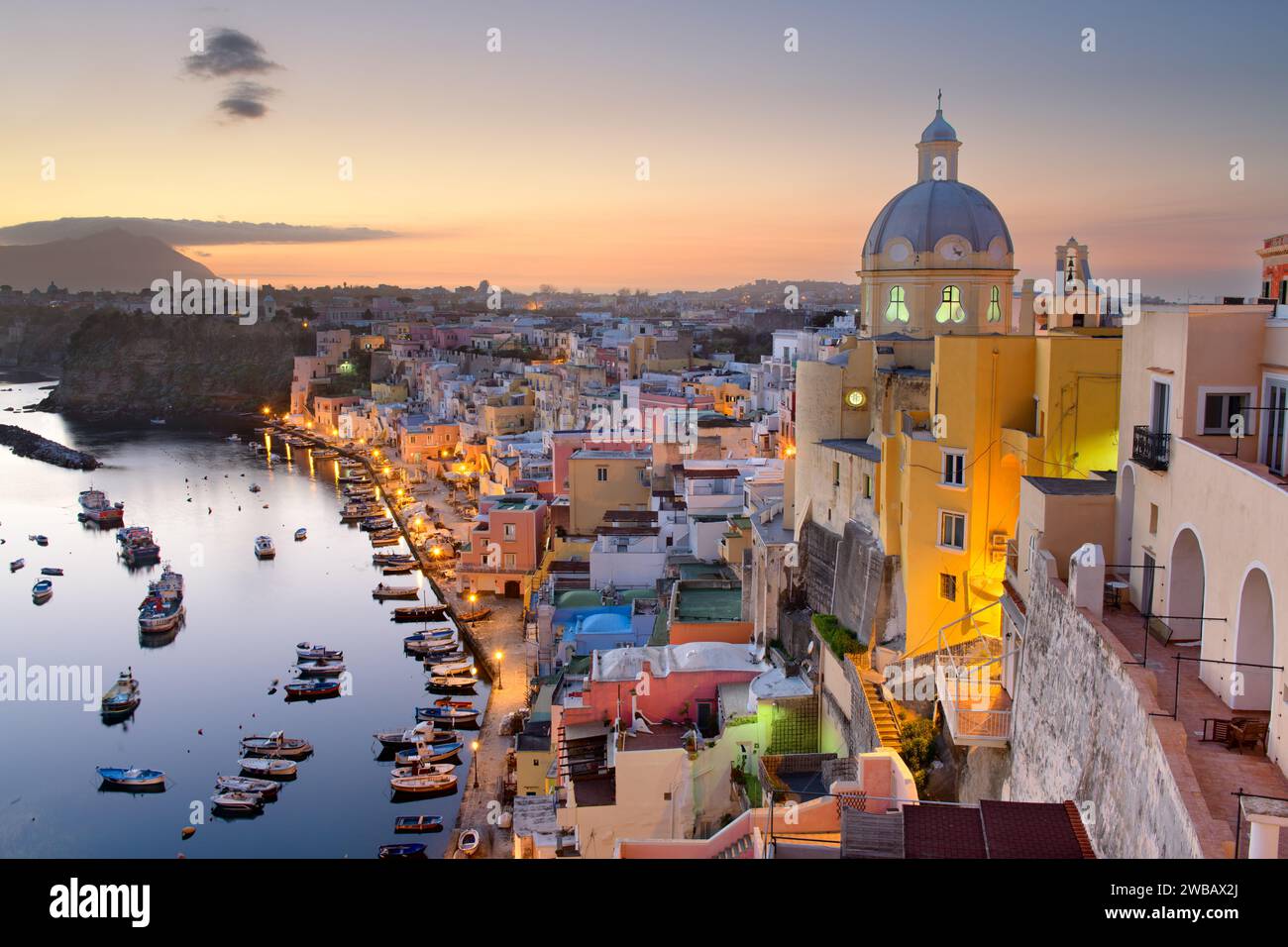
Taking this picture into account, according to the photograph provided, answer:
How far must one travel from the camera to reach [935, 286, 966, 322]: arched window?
9.13m

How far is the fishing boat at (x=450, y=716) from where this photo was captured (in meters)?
13.2

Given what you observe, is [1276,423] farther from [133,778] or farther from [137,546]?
[137,546]

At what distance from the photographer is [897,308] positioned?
30.5ft

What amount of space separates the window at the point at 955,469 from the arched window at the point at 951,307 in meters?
3.04

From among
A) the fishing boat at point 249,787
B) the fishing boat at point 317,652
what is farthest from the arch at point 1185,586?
the fishing boat at point 317,652

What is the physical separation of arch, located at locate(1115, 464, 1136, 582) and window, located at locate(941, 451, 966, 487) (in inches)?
63.8

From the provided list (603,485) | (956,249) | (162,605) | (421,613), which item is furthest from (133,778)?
(956,249)

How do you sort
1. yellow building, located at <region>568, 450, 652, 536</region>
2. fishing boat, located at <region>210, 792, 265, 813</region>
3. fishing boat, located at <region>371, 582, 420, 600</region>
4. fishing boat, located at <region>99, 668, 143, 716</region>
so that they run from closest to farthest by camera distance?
fishing boat, located at <region>210, 792, 265, 813</region>, fishing boat, located at <region>99, 668, 143, 716</region>, yellow building, located at <region>568, 450, 652, 536</region>, fishing boat, located at <region>371, 582, 420, 600</region>

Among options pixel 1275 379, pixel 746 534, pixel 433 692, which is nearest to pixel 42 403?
pixel 433 692

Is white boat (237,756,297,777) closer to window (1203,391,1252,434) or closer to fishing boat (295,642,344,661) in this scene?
fishing boat (295,642,344,661)

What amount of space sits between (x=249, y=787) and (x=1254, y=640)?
1071cm

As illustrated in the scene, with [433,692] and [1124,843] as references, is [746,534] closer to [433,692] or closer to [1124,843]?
[433,692]

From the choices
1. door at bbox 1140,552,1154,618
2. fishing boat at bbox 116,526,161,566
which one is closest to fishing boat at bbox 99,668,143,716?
fishing boat at bbox 116,526,161,566

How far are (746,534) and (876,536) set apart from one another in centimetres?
410
